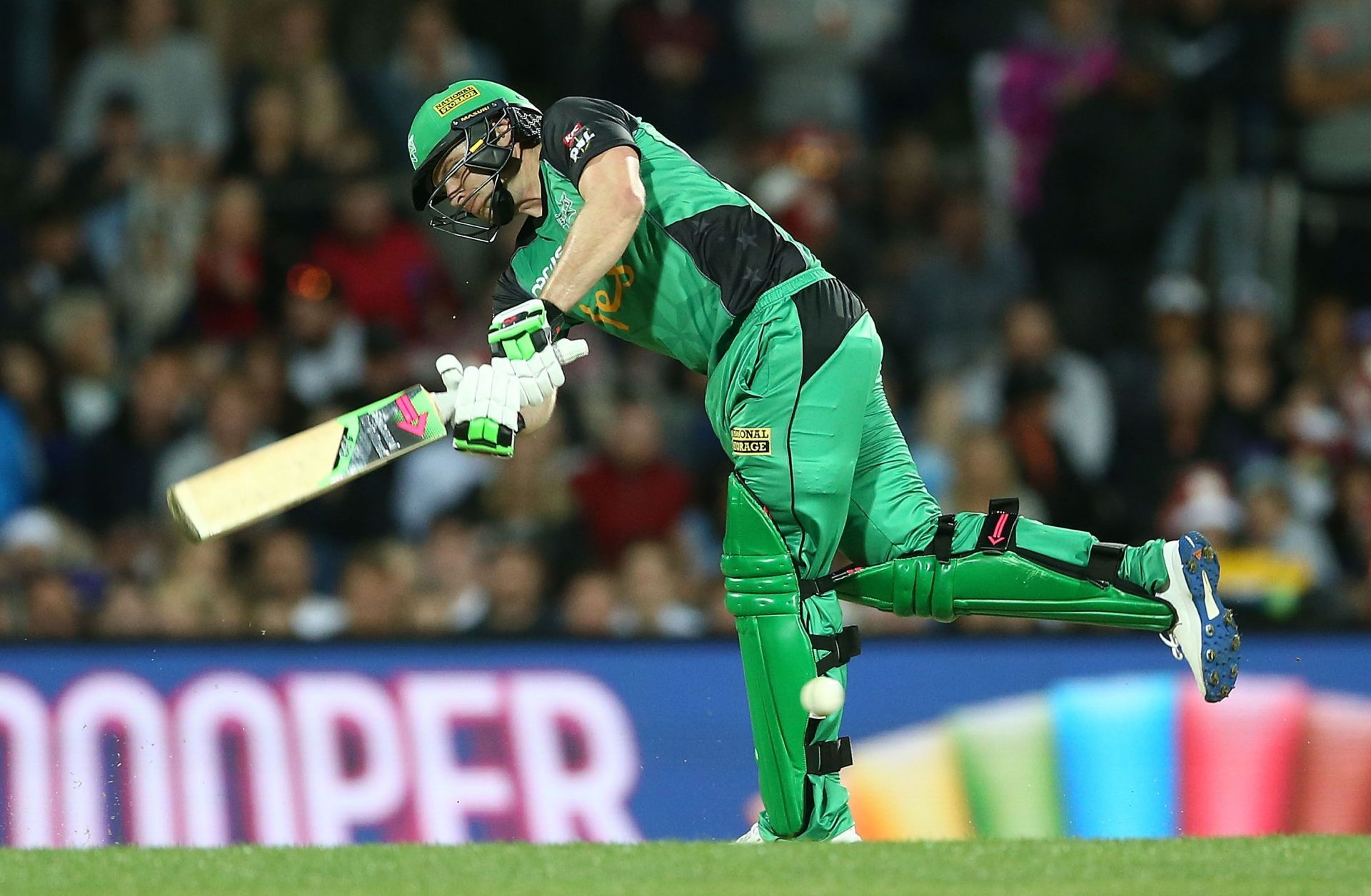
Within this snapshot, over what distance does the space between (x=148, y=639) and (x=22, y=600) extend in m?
1.56

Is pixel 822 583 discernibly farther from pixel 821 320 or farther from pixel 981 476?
pixel 981 476

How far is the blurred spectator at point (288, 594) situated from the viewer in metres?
8.58

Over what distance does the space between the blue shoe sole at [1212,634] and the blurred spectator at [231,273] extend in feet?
19.4

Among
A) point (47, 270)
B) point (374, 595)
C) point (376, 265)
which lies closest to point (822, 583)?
point (374, 595)

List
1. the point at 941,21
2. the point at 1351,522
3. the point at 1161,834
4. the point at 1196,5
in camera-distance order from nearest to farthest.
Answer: the point at 1161,834 → the point at 1351,522 → the point at 1196,5 → the point at 941,21

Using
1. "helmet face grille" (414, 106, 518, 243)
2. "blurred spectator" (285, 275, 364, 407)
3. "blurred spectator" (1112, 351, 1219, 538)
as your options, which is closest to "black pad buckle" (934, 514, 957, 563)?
"helmet face grille" (414, 106, 518, 243)

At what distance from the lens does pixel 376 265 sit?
10.1 metres

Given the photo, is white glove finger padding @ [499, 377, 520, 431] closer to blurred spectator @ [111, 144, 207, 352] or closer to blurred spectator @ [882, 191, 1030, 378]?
blurred spectator @ [882, 191, 1030, 378]

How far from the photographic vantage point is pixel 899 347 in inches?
401

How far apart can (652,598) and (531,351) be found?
359 cm

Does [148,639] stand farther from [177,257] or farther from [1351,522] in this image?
[1351,522]

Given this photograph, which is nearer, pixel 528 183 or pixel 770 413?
pixel 770 413

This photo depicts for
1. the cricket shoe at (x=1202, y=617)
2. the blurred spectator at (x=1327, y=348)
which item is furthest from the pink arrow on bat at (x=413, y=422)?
the blurred spectator at (x=1327, y=348)

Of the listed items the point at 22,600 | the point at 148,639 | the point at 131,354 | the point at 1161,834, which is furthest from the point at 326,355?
the point at 1161,834
